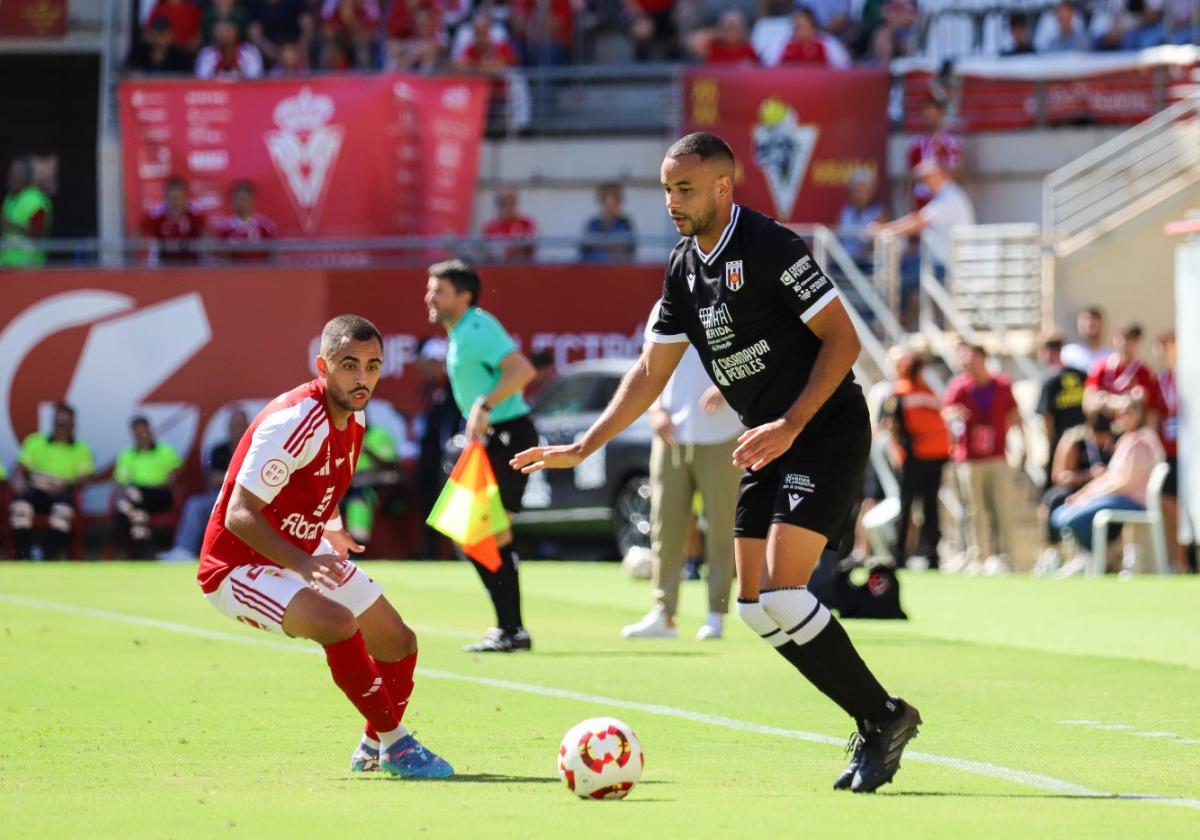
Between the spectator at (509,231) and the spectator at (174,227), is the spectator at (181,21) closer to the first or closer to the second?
the spectator at (174,227)

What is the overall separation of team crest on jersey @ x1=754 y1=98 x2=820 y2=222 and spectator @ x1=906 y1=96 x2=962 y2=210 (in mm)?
1176

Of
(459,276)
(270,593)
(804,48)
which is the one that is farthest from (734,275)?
(804,48)

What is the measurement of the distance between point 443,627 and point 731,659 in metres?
2.83

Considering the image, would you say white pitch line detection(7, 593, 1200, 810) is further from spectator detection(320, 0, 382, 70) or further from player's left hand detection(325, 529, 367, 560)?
spectator detection(320, 0, 382, 70)

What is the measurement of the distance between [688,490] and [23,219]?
14838mm

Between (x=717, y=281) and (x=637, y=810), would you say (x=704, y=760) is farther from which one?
(x=717, y=281)

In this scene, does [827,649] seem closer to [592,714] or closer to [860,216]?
[592,714]

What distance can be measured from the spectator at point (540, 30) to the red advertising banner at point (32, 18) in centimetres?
579

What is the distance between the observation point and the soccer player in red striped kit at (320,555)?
752 centimetres

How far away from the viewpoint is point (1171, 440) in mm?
20891

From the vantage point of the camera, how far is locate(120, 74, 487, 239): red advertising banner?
25.3 metres

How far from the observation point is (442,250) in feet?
83.5

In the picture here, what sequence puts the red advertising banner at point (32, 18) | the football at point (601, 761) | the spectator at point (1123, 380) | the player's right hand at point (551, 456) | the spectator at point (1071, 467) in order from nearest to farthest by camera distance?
the football at point (601, 761) < the player's right hand at point (551, 456) < the spectator at point (1123, 380) < the spectator at point (1071, 467) < the red advertising banner at point (32, 18)

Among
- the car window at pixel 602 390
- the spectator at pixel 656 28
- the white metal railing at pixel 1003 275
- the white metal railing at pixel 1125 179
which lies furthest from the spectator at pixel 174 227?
the white metal railing at pixel 1125 179
